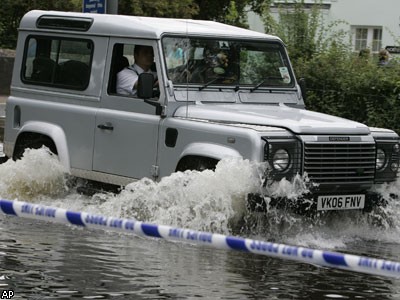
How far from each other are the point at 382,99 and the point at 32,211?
10.3m

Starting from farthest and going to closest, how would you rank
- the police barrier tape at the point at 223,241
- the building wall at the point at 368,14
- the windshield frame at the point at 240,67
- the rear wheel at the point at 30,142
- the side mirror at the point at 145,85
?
the building wall at the point at 368,14 → the rear wheel at the point at 30,142 → the windshield frame at the point at 240,67 → the side mirror at the point at 145,85 → the police barrier tape at the point at 223,241

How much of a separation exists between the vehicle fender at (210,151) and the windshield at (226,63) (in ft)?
3.02

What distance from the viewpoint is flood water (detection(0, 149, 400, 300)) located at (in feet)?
24.0

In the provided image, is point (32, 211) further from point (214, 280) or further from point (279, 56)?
point (279, 56)

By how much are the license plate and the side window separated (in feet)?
7.17

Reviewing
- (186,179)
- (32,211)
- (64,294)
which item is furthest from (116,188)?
(32,211)

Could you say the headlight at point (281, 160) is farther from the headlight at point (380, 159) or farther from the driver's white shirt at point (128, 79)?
the driver's white shirt at point (128, 79)

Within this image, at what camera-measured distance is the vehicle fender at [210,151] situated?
880 centimetres

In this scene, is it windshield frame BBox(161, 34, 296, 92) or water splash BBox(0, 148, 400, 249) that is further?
windshield frame BBox(161, 34, 296, 92)

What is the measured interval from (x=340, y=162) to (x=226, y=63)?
6.10 feet

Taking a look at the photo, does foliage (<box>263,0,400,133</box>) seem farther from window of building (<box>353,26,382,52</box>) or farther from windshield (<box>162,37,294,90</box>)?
window of building (<box>353,26,382,52</box>)

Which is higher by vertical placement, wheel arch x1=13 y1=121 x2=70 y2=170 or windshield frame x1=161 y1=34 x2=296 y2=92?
windshield frame x1=161 y1=34 x2=296 y2=92

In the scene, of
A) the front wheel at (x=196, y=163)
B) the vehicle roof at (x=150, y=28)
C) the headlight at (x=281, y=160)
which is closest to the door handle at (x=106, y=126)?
the vehicle roof at (x=150, y=28)

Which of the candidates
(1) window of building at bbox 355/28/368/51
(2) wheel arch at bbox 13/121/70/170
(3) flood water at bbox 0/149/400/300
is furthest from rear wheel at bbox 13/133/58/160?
(1) window of building at bbox 355/28/368/51
